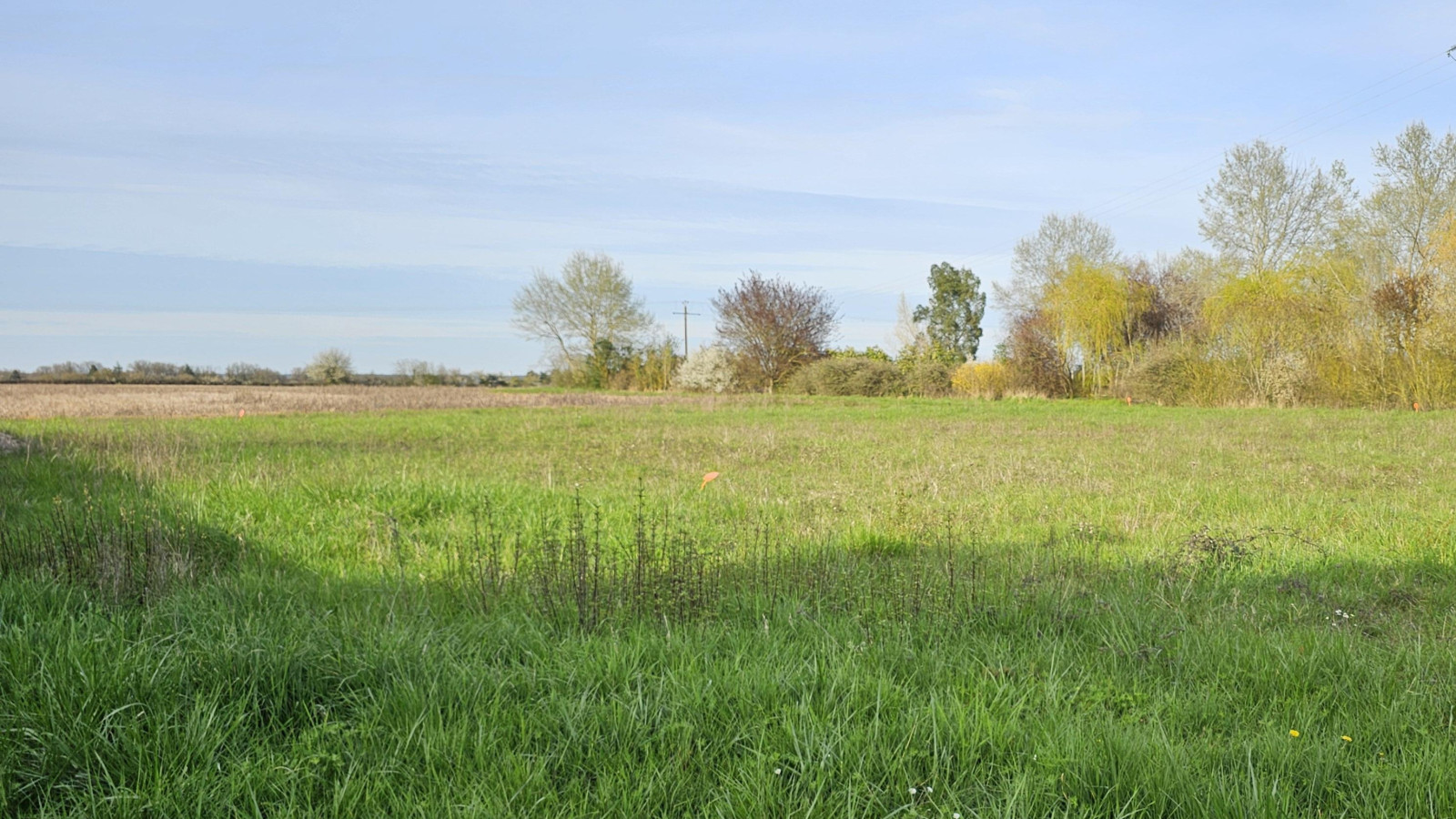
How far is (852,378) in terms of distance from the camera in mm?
37094

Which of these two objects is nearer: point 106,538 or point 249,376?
point 106,538

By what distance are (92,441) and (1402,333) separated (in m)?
31.6

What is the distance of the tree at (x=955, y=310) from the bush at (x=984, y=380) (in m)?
16.3

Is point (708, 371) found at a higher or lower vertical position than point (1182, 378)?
higher

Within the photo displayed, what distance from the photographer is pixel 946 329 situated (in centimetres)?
5322

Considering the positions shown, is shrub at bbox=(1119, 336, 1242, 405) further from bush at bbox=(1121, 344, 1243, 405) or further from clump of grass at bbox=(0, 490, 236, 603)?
clump of grass at bbox=(0, 490, 236, 603)

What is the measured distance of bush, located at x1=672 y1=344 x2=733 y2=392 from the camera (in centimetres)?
4122

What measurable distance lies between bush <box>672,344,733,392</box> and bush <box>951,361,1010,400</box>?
36.3 feet

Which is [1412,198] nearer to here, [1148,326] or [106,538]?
[1148,326]

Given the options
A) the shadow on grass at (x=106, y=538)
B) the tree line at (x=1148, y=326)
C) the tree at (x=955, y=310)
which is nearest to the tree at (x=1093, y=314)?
the tree line at (x=1148, y=326)

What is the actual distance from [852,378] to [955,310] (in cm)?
1931

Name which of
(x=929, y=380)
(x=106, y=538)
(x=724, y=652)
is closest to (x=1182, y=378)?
(x=929, y=380)

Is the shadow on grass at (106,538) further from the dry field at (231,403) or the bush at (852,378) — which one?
the bush at (852,378)

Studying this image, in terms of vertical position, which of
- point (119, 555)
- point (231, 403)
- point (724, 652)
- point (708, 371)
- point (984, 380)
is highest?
point (708, 371)
